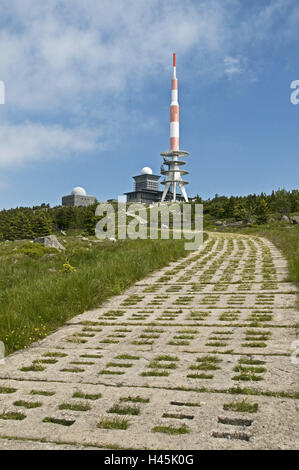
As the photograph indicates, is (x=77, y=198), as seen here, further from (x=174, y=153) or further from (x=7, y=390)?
(x=7, y=390)

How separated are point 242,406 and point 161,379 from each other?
3.12 ft

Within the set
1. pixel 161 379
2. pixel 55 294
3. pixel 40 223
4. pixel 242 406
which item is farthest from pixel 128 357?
pixel 40 223

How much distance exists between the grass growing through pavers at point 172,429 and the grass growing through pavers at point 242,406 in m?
0.49

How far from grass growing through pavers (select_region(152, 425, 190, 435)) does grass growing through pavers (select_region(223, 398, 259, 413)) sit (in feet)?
1.60

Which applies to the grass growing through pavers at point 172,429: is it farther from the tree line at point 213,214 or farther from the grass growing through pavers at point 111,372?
the tree line at point 213,214

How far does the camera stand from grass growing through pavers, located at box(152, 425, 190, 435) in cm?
311

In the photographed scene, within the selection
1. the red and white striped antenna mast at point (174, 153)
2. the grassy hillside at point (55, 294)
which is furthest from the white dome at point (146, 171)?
the grassy hillside at point (55, 294)

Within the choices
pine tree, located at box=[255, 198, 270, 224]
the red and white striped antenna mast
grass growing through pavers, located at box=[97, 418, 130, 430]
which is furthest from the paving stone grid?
the red and white striped antenna mast

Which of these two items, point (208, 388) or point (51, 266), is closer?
point (208, 388)

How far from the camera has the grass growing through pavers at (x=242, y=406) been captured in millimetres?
3420

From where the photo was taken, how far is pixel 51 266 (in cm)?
1359
